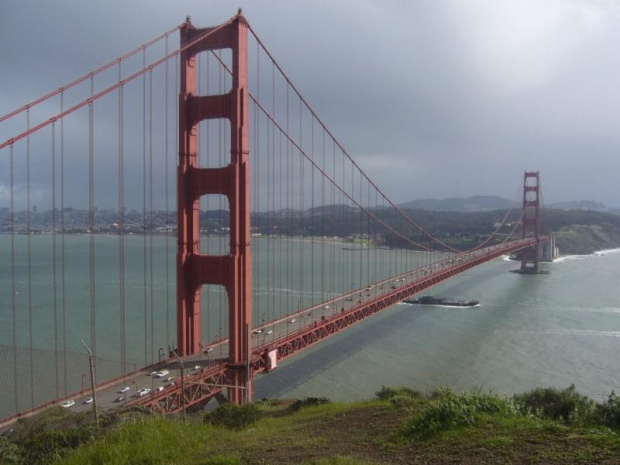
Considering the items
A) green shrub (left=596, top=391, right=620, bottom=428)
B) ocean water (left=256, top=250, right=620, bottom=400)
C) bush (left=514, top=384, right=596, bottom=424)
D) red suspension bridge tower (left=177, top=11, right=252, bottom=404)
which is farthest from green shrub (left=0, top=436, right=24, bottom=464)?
ocean water (left=256, top=250, right=620, bottom=400)

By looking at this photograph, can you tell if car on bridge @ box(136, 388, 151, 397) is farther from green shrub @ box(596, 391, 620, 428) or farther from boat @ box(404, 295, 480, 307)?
boat @ box(404, 295, 480, 307)

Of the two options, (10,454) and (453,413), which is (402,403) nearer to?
(453,413)

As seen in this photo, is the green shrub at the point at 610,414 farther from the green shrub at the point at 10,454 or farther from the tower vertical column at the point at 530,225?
the tower vertical column at the point at 530,225

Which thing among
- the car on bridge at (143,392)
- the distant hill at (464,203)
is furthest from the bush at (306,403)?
the distant hill at (464,203)

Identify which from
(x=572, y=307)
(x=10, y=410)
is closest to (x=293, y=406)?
(x=10, y=410)

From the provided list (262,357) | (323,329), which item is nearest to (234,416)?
(262,357)

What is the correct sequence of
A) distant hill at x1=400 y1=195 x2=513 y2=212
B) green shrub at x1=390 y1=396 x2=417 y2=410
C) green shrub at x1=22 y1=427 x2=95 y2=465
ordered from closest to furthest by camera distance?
1. green shrub at x1=22 y1=427 x2=95 y2=465
2. green shrub at x1=390 y1=396 x2=417 y2=410
3. distant hill at x1=400 y1=195 x2=513 y2=212

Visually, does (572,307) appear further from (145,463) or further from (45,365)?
(145,463)
